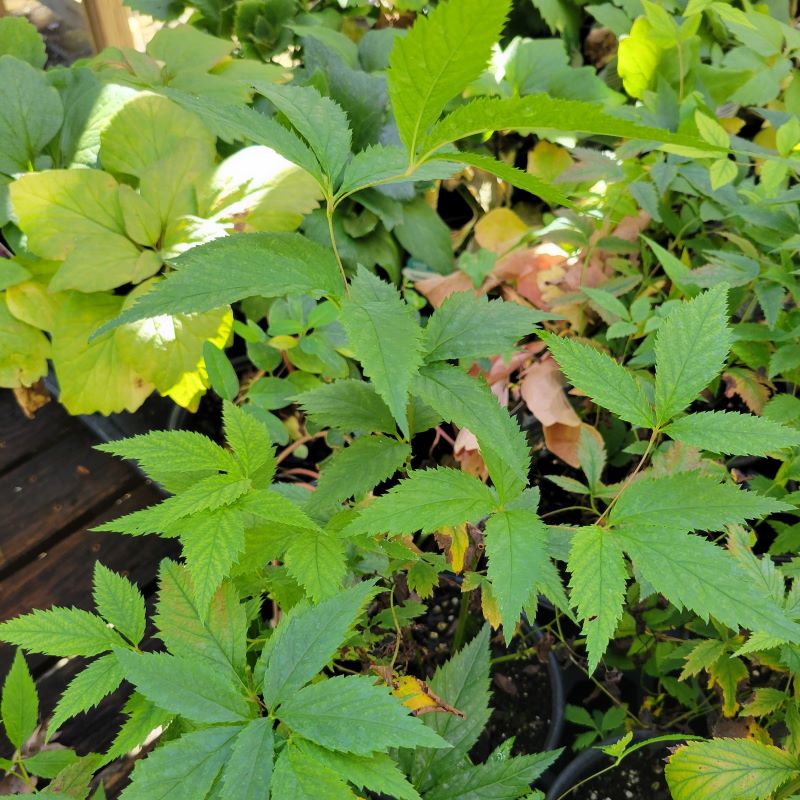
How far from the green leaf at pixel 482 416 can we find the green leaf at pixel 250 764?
0.76ft

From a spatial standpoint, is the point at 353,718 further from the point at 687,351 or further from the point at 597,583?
the point at 687,351

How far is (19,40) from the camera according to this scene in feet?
4.40

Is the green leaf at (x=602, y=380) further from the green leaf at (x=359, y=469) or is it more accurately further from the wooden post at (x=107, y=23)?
the wooden post at (x=107, y=23)

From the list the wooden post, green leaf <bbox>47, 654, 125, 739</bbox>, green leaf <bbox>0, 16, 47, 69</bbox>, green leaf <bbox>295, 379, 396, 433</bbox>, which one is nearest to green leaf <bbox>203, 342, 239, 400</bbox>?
green leaf <bbox>295, 379, 396, 433</bbox>

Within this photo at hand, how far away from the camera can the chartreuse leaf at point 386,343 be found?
438 millimetres

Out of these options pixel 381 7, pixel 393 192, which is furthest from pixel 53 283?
pixel 381 7

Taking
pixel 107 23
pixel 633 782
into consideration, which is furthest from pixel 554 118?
pixel 107 23

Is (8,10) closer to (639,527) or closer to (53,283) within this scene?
(53,283)

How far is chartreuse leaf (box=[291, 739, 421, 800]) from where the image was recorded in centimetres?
46

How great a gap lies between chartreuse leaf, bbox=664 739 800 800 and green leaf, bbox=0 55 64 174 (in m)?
1.25

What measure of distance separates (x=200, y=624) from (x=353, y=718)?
0.50ft

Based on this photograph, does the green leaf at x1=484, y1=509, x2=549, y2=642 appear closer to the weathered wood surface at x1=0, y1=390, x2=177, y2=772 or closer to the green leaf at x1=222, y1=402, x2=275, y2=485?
the green leaf at x1=222, y1=402, x2=275, y2=485

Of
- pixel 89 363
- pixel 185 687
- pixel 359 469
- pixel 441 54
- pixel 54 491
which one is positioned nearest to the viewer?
pixel 441 54

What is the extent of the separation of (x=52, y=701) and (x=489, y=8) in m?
1.10
